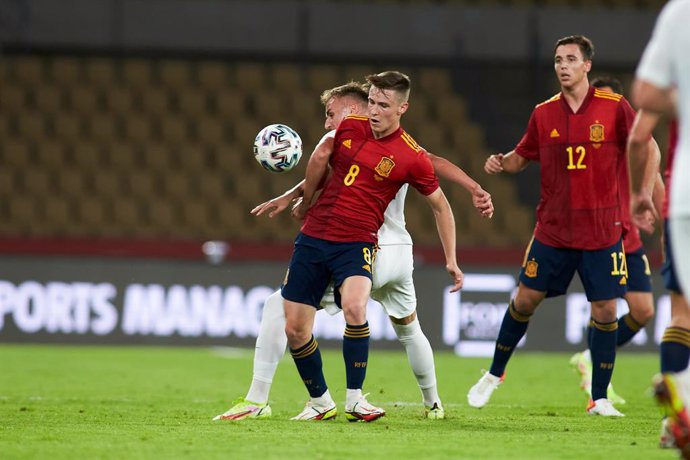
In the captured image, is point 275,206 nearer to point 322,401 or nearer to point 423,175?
point 423,175

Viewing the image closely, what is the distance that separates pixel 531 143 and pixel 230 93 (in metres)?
10.7

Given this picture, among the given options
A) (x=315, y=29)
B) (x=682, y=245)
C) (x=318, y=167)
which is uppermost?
(x=315, y=29)

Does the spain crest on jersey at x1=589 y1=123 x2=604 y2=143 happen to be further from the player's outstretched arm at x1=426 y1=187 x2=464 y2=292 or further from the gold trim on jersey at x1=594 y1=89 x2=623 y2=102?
the player's outstretched arm at x1=426 y1=187 x2=464 y2=292

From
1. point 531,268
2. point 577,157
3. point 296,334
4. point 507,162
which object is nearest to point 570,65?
point 577,157

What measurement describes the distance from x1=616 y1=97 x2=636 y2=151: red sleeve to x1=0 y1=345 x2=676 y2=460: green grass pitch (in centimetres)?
180

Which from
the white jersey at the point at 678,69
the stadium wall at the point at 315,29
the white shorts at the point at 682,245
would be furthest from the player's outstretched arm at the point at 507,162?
the stadium wall at the point at 315,29

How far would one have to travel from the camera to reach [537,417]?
741 centimetres

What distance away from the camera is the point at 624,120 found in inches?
289

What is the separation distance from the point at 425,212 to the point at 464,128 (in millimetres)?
1911

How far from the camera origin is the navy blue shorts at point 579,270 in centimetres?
733

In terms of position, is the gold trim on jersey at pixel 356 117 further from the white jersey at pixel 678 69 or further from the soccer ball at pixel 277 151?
the white jersey at pixel 678 69

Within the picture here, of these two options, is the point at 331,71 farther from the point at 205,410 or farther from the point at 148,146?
the point at 205,410

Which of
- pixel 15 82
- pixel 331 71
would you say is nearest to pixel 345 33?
pixel 331 71

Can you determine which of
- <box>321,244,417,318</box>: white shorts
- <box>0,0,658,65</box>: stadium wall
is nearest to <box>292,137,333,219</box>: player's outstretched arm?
<box>321,244,417,318</box>: white shorts
